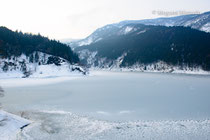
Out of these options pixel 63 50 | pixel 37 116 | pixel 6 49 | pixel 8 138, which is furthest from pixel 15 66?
pixel 8 138

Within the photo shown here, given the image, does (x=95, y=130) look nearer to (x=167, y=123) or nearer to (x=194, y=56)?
(x=167, y=123)

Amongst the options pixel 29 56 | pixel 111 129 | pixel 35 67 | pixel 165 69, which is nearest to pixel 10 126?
pixel 111 129

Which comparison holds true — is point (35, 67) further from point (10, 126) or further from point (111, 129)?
point (111, 129)

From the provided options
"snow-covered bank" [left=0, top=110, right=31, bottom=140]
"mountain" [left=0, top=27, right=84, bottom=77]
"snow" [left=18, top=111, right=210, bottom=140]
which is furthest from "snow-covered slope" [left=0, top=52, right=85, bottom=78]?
"snow" [left=18, top=111, right=210, bottom=140]

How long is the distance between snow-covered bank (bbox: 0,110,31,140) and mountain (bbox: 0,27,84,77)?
247ft

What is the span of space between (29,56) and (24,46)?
9.38m

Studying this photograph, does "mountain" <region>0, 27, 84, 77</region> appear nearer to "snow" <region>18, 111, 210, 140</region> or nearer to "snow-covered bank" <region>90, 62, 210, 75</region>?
"snow" <region>18, 111, 210, 140</region>

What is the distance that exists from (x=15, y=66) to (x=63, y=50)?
42.6 meters

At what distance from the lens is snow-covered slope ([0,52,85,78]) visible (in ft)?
285

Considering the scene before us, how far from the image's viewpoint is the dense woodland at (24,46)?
327ft

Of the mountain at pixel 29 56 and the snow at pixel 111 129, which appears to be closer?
the snow at pixel 111 129

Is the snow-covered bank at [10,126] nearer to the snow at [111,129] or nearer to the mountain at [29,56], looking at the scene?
the snow at [111,129]

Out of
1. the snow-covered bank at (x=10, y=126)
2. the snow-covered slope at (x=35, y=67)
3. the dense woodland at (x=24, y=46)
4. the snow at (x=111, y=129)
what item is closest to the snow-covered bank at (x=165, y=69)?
the snow-covered slope at (x=35, y=67)

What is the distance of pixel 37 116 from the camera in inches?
855
